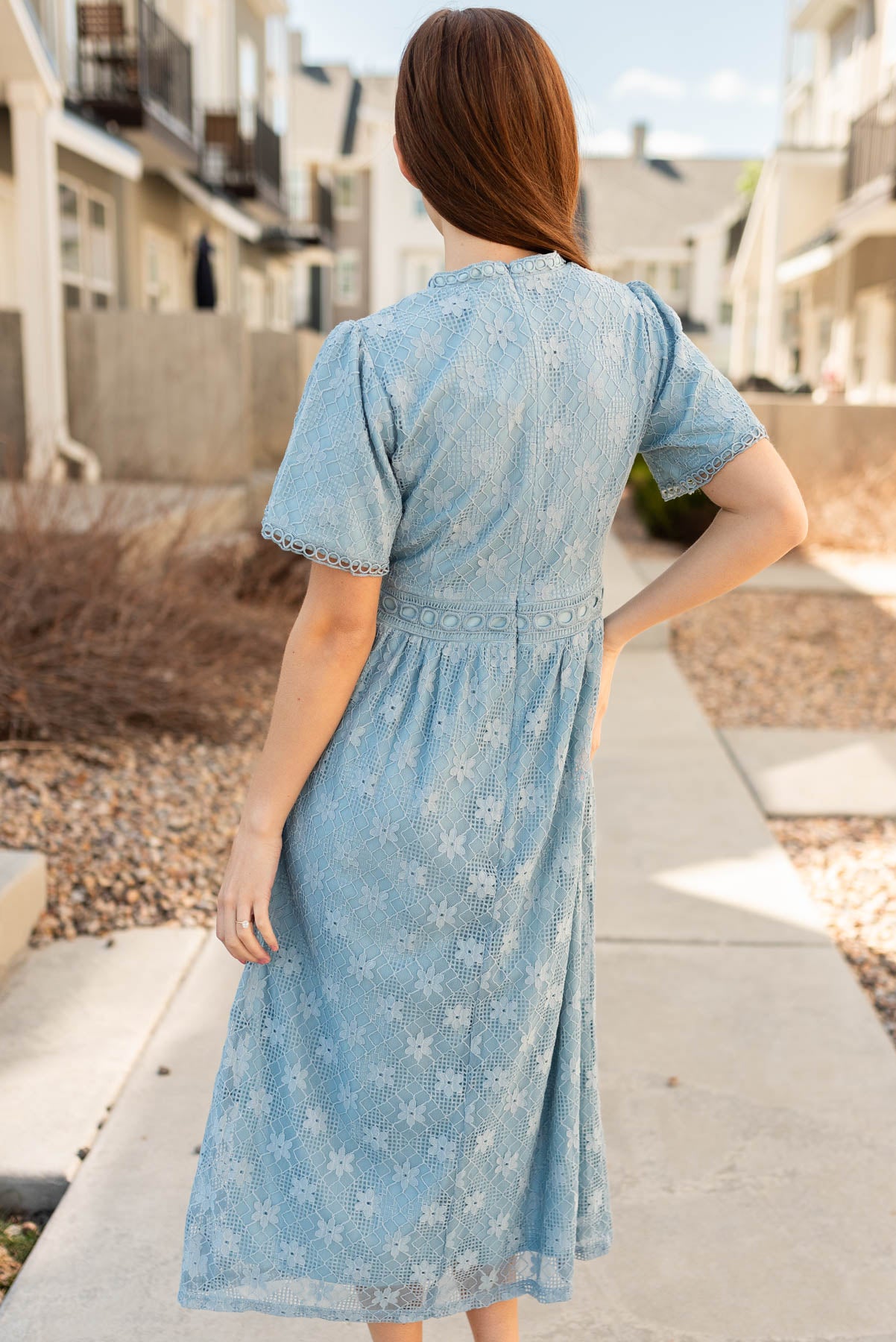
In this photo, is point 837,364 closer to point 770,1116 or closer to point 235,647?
point 235,647

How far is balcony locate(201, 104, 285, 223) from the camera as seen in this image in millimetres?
15805

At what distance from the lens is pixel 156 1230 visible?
1.97 metres

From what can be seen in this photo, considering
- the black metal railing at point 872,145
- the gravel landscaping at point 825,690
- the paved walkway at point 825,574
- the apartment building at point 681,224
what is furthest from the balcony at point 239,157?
the apartment building at point 681,224

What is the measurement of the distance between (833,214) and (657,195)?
1962cm

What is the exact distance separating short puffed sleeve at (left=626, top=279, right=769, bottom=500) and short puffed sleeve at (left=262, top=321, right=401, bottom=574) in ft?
1.15

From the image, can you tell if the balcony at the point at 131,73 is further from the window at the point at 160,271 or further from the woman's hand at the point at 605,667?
the woman's hand at the point at 605,667

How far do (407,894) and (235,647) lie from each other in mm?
3652

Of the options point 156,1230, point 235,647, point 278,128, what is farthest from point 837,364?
point 156,1230

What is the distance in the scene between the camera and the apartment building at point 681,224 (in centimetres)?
3662

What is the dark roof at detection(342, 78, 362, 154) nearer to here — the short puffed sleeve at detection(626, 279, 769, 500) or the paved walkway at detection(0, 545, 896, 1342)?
the paved walkway at detection(0, 545, 896, 1342)

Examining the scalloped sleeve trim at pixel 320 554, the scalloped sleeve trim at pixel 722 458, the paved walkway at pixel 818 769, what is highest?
the scalloped sleeve trim at pixel 722 458

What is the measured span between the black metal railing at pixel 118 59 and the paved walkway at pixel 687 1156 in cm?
1037

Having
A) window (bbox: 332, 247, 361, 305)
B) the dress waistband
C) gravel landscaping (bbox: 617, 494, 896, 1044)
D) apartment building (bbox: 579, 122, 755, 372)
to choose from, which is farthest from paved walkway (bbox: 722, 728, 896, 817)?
apartment building (bbox: 579, 122, 755, 372)

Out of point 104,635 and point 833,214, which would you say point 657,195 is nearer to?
point 833,214
